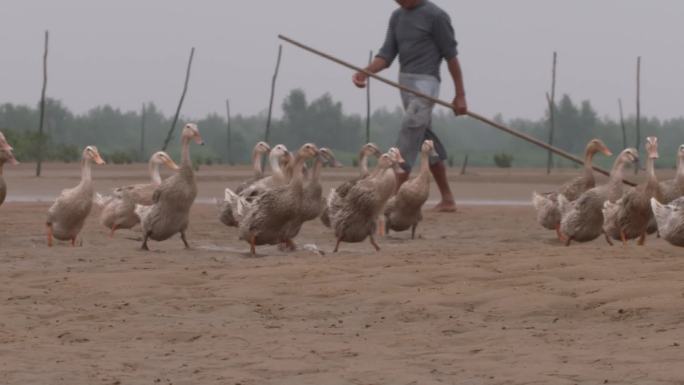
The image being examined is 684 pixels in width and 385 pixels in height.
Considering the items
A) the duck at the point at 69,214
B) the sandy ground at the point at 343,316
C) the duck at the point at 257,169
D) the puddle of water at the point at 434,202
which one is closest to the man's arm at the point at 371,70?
the duck at the point at 257,169

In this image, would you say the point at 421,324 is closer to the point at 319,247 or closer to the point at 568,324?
the point at 568,324

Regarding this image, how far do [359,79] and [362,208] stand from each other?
2793 mm

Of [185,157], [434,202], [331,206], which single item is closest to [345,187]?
[331,206]

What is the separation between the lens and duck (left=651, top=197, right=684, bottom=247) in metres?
12.4

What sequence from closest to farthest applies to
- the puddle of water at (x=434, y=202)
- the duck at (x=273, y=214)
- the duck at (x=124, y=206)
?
1. the duck at (x=273, y=214)
2. the duck at (x=124, y=206)
3. the puddle of water at (x=434, y=202)

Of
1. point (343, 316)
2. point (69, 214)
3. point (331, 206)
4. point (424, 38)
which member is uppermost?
point (424, 38)

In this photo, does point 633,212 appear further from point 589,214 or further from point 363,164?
point 363,164

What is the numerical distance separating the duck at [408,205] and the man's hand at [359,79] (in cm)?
125

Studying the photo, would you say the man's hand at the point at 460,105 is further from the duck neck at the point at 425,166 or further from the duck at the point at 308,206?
the duck at the point at 308,206

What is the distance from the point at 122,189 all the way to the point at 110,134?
8335cm

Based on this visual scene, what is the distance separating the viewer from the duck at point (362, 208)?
13.9 meters

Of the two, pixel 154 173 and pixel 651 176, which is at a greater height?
pixel 651 176

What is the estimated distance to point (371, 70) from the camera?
16.9 metres

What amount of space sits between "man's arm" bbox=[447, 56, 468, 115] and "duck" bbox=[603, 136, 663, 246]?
8.94ft
